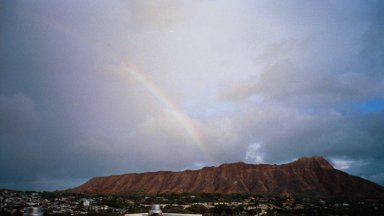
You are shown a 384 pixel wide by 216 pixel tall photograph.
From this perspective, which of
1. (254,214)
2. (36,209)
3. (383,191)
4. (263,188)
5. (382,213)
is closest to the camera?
(36,209)

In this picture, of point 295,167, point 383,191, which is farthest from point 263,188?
point 383,191

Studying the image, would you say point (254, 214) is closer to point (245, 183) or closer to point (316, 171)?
point (245, 183)

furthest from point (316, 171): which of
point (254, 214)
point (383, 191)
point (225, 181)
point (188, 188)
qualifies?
point (254, 214)

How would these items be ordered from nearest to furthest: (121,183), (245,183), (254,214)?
(254,214) < (245,183) < (121,183)

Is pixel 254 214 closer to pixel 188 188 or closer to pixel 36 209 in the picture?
pixel 36 209

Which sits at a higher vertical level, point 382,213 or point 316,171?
point 316,171

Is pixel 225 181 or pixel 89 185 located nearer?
pixel 225 181

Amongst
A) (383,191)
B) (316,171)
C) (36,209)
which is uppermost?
(316,171)
